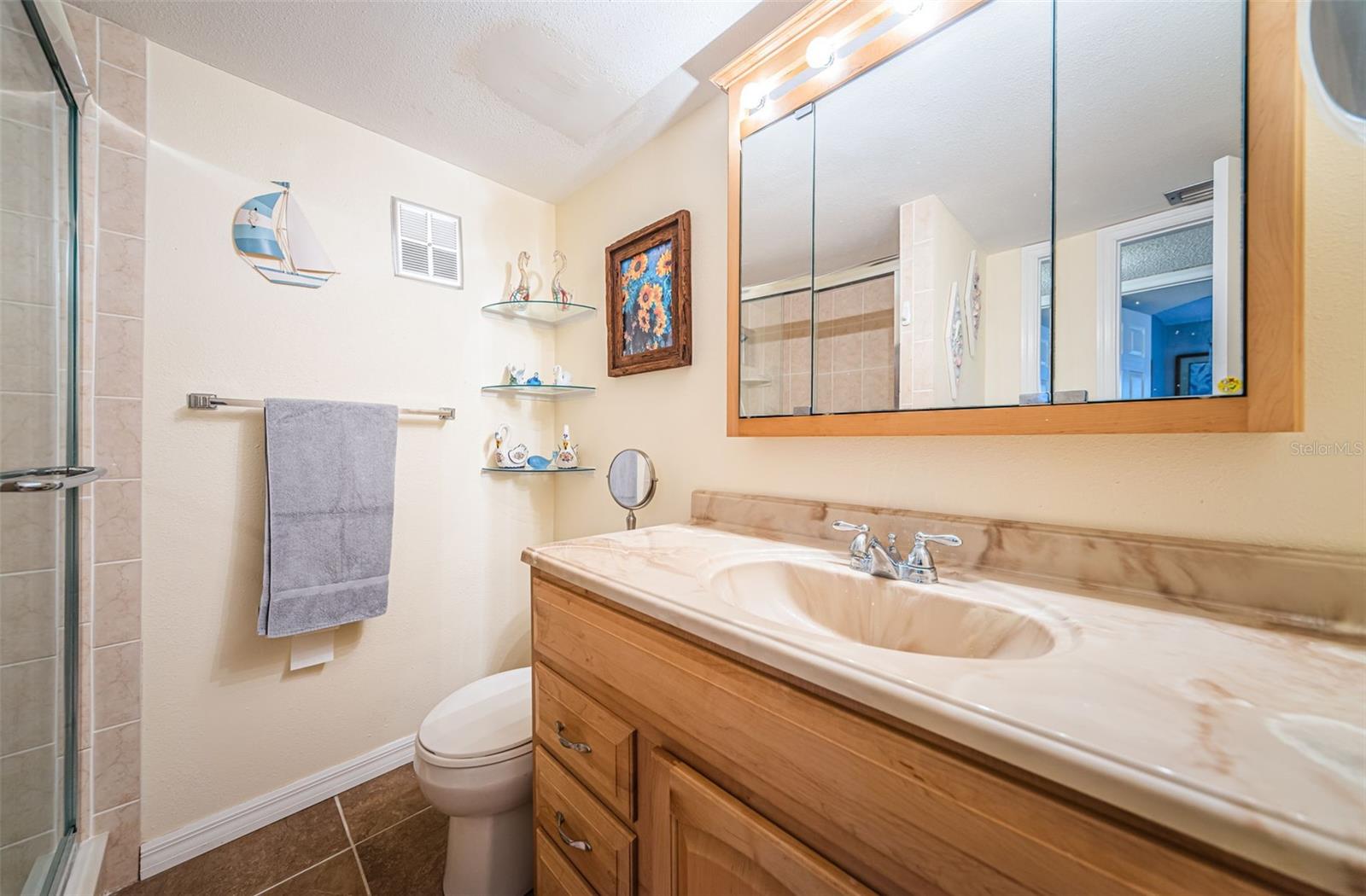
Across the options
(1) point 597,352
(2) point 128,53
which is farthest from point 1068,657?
(2) point 128,53

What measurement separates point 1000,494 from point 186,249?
2.11 metres

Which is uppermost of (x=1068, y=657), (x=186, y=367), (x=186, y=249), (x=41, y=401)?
(x=186, y=249)

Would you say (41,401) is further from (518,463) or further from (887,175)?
(887,175)

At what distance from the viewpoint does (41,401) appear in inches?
39.4

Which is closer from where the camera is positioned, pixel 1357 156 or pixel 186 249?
pixel 1357 156

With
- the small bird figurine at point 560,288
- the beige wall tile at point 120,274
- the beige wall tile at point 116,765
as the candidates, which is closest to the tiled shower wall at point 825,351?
the small bird figurine at point 560,288

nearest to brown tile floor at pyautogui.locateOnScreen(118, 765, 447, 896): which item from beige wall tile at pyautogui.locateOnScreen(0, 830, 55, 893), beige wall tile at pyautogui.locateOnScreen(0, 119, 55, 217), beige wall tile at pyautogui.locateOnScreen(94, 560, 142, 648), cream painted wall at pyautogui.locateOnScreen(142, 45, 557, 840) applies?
cream painted wall at pyautogui.locateOnScreen(142, 45, 557, 840)

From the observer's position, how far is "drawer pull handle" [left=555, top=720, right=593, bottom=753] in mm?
875

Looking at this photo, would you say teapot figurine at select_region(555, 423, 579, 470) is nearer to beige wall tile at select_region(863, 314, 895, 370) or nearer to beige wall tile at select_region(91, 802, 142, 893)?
beige wall tile at select_region(863, 314, 895, 370)

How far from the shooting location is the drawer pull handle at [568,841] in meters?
0.88

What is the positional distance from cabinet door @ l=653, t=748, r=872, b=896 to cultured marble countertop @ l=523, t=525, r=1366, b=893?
0.21 m

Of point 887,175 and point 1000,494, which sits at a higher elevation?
point 887,175

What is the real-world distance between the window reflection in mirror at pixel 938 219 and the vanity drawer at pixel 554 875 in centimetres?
111

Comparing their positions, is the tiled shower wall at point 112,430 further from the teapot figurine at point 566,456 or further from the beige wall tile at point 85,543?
the teapot figurine at point 566,456
